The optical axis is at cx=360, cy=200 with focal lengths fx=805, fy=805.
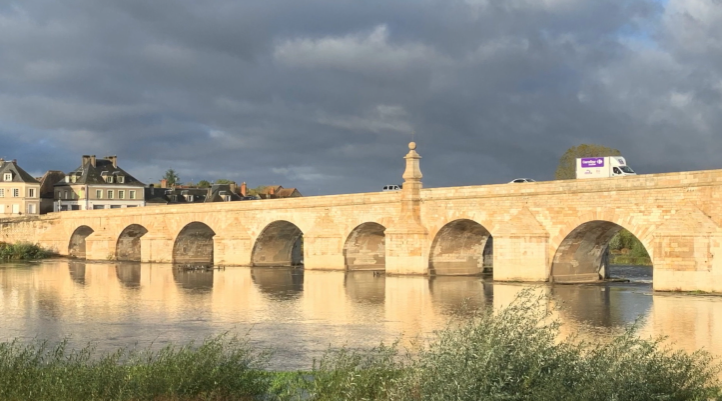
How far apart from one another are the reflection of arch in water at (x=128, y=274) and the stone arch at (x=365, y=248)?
10.5 meters

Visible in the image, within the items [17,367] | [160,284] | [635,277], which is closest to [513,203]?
[635,277]

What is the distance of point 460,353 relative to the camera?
30.9 ft

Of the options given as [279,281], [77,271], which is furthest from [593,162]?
[77,271]

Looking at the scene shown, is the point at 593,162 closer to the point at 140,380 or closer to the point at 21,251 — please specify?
the point at 140,380

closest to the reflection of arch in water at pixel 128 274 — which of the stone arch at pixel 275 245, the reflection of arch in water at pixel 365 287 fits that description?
the stone arch at pixel 275 245

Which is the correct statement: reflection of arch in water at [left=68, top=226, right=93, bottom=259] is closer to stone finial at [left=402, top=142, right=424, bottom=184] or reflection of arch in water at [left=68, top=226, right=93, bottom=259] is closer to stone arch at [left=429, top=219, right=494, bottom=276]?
stone finial at [left=402, top=142, right=424, bottom=184]

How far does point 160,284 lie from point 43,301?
28.2ft

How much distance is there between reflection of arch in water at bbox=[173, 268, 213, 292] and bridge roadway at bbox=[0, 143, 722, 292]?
3113 millimetres

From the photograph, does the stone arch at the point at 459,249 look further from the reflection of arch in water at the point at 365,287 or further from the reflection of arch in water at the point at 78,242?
the reflection of arch in water at the point at 78,242

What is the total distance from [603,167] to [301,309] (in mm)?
19404

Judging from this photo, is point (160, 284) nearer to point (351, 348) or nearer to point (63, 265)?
point (63, 265)

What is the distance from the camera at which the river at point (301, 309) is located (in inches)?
735

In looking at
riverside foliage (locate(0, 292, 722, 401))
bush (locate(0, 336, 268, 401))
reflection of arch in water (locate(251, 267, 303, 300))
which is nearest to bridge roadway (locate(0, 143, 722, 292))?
reflection of arch in water (locate(251, 267, 303, 300))

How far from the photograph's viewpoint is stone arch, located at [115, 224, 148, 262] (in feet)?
186
